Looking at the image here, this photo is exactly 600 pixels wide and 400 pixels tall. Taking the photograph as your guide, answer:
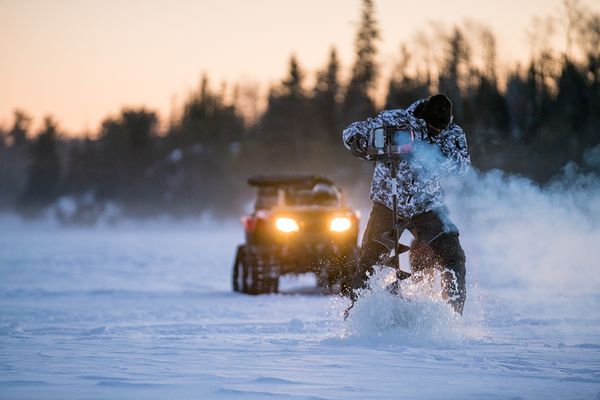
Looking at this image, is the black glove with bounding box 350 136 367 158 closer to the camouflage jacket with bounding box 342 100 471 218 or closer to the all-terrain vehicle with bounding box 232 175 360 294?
the camouflage jacket with bounding box 342 100 471 218

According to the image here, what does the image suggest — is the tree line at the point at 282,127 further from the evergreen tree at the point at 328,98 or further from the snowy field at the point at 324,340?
A: the snowy field at the point at 324,340

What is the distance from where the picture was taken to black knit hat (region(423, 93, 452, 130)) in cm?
595

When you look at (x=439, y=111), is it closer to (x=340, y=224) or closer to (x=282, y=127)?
(x=340, y=224)

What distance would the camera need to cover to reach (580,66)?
40.5 meters

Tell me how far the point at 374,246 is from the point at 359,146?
79 centimetres

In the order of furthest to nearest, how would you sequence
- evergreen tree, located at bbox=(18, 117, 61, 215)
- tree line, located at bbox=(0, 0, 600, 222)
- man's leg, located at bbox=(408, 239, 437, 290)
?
evergreen tree, located at bbox=(18, 117, 61, 215)
tree line, located at bbox=(0, 0, 600, 222)
man's leg, located at bbox=(408, 239, 437, 290)

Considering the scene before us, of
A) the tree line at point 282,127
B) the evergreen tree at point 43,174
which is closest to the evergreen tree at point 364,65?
the tree line at point 282,127

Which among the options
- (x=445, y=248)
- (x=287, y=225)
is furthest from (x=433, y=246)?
(x=287, y=225)

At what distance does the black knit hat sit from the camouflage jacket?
90mm

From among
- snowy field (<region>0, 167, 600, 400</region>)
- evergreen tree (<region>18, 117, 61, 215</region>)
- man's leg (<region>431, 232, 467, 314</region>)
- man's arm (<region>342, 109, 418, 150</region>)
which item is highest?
evergreen tree (<region>18, 117, 61, 215</region>)

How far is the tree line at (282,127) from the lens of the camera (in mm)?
46312

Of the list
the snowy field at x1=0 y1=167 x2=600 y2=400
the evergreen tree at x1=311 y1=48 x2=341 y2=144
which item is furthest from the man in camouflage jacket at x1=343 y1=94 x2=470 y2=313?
the evergreen tree at x1=311 y1=48 x2=341 y2=144

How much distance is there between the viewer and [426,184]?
238 inches

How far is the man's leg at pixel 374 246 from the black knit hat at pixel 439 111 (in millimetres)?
762
